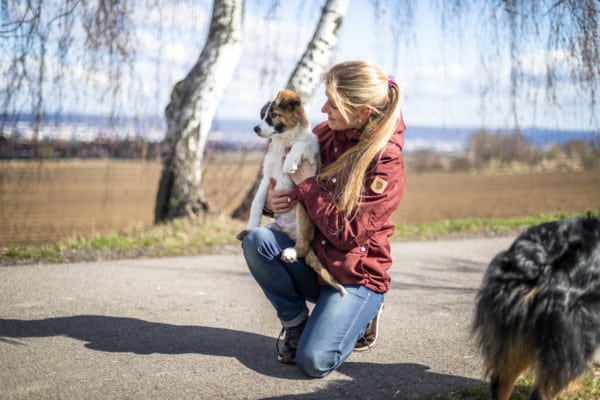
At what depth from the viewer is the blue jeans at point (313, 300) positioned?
3898 millimetres

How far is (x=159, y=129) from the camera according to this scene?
29.3ft

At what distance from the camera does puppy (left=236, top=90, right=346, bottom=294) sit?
4.18 metres

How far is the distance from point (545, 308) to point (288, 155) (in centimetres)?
207

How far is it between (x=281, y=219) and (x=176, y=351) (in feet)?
3.97

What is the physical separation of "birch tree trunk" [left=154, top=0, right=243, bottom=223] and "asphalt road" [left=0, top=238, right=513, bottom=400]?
2597mm

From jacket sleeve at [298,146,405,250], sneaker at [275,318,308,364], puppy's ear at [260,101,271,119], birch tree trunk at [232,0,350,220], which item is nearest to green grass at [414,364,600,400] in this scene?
sneaker at [275,318,308,364]

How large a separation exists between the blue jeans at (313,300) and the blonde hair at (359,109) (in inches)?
22.4

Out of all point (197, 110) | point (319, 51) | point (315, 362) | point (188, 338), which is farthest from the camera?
point (319, 51)

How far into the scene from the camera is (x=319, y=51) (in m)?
9.43

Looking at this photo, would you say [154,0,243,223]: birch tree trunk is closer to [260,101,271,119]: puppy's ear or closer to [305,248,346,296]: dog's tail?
[260,101,271,119]: puppy's ear

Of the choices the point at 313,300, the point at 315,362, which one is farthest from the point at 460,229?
the point at 315,362

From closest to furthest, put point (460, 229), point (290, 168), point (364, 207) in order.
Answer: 1. point (364, 207)
2. point (290, 168)
3. point (460, 229)

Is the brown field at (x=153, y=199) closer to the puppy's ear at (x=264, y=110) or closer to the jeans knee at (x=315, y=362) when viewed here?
the puppy's ear at (x=264, y=110)

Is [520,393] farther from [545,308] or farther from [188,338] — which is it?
[188,338]
